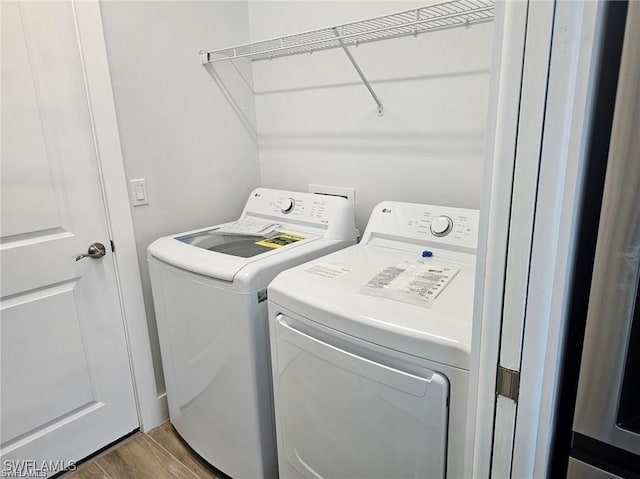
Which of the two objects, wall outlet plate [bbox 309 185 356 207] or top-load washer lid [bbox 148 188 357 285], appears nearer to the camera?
top-load washer lid [bbox 148 188 357 285]

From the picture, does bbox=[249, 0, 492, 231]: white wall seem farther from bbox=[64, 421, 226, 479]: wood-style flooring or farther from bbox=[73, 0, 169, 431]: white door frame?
bbox=[64, 421, 226, 479]: wood-style flooring

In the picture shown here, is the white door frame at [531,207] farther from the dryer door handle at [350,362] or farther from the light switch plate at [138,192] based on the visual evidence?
the light switch plate at [138,192]

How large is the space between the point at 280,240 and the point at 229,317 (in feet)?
1.40

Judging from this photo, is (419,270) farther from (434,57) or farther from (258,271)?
(434,57)

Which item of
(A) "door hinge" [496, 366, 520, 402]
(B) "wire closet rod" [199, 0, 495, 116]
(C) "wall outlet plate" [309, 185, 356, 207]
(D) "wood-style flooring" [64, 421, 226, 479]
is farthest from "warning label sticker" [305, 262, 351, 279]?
(D) "wood-style flooring" [64, 421, 226, 479]

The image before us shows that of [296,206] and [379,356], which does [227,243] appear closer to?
[296,206]

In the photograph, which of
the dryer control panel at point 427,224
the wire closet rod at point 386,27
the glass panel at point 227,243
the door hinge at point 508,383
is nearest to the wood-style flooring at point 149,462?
the glass panel at point 227,243

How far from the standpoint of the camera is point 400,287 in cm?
120

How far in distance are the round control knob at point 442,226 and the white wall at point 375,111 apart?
0.68 ft

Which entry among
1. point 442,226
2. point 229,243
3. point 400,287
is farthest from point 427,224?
point 229,243

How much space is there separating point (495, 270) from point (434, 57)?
46.2 inches

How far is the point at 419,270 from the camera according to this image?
4.38 feet

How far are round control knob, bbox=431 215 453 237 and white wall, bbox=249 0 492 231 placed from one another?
207 millimetres

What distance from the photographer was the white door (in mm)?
1476
